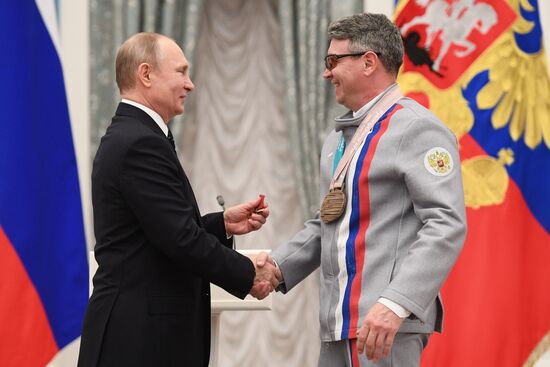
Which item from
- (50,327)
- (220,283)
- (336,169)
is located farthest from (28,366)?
(336,169)

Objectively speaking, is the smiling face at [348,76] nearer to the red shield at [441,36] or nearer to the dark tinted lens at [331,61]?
the dark tinted lens at [331,61]

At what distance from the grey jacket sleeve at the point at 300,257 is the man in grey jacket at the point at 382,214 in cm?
25

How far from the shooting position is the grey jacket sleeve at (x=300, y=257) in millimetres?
2859

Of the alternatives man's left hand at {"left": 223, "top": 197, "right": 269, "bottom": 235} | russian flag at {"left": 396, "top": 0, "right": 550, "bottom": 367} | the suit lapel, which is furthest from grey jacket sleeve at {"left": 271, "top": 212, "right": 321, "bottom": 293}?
russian flag at {"left": 396, "top": 0, "right": 550, "bottom": 367}

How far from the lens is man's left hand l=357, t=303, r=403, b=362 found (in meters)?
2.21

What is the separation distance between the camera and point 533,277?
4.58m

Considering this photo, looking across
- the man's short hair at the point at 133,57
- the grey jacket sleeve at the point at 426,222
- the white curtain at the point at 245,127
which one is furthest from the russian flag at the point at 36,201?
the grey jacket sleeve at the point at 426,222

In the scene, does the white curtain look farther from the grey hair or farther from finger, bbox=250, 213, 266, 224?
the grey hair

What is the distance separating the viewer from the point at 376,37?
2633mm

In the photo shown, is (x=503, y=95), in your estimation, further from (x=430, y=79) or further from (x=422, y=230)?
(x=422, y=230)

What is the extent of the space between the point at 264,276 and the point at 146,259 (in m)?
0.45

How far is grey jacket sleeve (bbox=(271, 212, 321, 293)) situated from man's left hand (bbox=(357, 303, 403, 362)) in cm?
64

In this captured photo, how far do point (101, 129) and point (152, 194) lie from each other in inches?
94.7

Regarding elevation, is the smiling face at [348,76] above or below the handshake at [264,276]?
above
